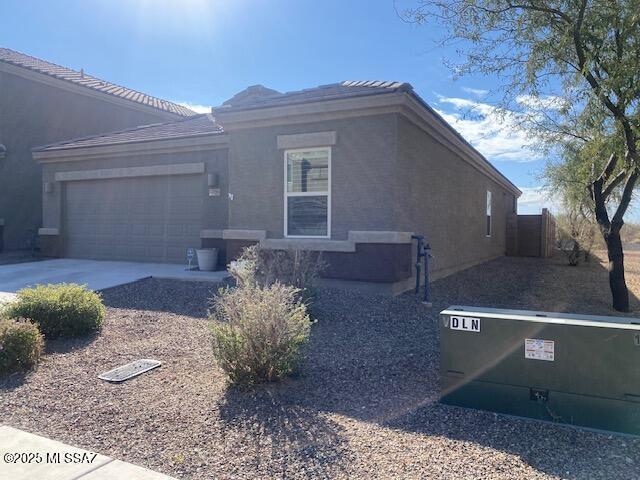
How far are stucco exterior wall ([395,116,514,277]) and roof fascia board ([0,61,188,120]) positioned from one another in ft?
49.2

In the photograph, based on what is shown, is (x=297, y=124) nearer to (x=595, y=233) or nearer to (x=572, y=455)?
(x=572, y=455)

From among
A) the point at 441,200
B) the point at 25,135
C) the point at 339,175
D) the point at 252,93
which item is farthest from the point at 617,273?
the point at 25,135

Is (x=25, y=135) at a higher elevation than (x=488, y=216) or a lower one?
higher

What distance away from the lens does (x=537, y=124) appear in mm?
9969

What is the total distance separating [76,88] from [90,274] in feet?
37.4

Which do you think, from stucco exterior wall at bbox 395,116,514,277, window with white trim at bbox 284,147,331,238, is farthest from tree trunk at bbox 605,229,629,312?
window with white trim at bbox 284,147,331,238

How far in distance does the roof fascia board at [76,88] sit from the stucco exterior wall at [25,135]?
0.16m

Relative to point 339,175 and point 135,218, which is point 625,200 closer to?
point 339,175

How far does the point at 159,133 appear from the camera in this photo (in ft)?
47.8

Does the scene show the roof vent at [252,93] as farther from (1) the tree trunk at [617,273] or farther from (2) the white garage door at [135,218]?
(1) the tree trunk at [617,273]

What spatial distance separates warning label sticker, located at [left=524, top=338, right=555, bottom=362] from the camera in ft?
13.2

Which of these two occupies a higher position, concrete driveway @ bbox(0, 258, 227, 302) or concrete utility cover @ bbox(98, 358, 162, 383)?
concrete driveway @ bbox(0, 258, 227, 302)

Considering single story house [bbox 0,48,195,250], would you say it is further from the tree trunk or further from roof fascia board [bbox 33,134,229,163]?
the tree trunk

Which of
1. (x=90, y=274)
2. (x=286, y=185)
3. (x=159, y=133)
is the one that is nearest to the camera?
(x=286, y=185)
